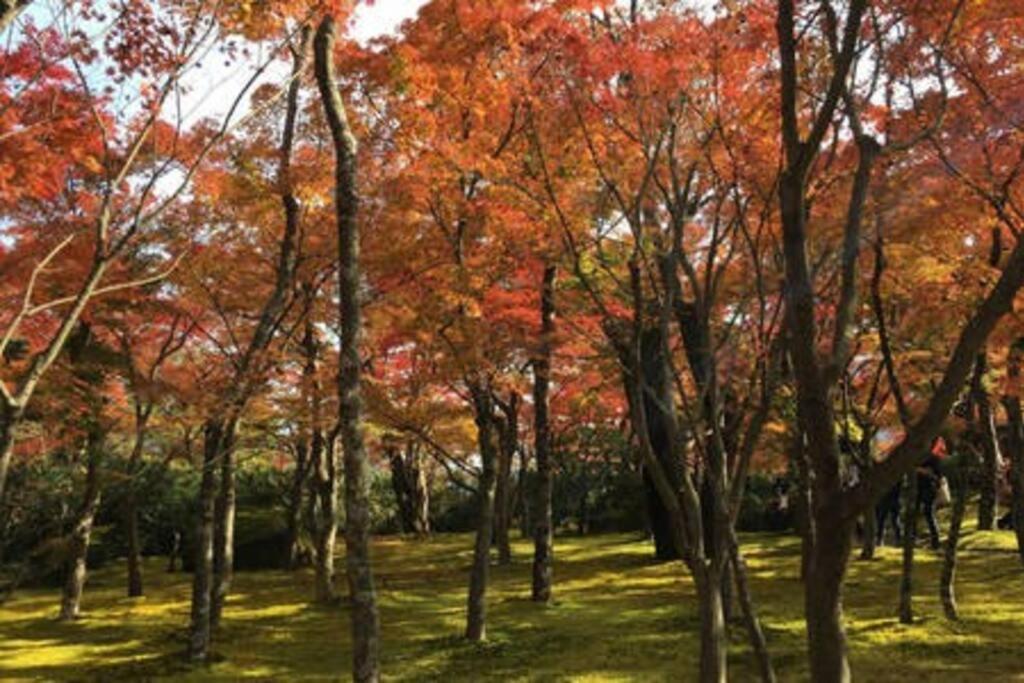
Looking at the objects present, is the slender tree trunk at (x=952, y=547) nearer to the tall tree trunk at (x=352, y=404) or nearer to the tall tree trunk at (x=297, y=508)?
the tall tree trunk at (x=352, y=404)

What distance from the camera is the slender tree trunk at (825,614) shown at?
550 centimetres

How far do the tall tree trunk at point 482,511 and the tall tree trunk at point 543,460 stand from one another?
2.46m

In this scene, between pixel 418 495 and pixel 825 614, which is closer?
pixel 825 614

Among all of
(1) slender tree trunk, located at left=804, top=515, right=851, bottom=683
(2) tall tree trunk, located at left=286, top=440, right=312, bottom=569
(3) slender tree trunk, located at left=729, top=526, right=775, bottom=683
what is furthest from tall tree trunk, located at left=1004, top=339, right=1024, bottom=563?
(2) tall tree trunk, located at left=286, top=440, right=312, bottom=569

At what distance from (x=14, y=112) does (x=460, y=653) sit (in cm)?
975

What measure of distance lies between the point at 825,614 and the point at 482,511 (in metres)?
9.72

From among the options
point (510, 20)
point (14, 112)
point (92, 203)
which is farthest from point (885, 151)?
point (92, 203)

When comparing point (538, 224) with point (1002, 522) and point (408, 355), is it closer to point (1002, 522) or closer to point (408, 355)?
point (408, 355)

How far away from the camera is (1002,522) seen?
24281mm

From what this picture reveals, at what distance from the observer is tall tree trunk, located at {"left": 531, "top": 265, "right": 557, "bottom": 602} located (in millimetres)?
17125

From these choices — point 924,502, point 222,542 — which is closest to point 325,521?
point 222,542

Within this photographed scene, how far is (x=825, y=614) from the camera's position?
5633 mm

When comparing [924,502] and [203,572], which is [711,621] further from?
[924,502]

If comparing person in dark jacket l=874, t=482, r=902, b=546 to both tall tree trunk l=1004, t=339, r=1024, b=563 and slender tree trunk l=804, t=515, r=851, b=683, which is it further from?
slender tree trunk l=804, t=515, r=851, b=683
